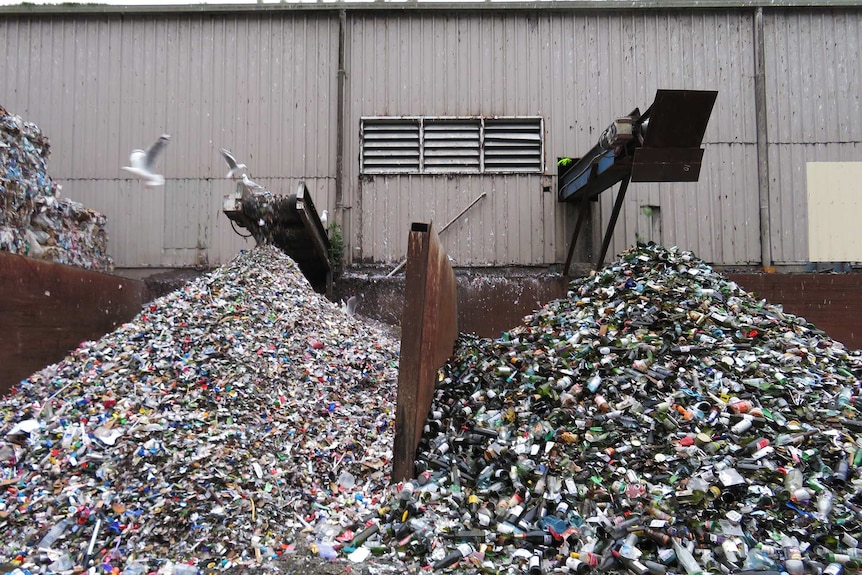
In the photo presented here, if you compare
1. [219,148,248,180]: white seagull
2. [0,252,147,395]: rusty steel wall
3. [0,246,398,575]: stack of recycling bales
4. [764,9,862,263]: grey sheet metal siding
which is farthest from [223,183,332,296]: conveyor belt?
[764,9,862,263]: grey sheet metal siding

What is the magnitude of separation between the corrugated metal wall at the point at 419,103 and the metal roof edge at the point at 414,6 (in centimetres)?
9

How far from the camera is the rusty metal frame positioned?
263 cm

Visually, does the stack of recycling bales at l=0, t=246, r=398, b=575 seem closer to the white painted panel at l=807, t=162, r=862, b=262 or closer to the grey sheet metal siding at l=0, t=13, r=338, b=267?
the grey sheet metal siding at l=0, t=13, r=338, b=267

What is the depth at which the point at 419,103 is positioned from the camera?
682 centimetres

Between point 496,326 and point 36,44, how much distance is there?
7544mm

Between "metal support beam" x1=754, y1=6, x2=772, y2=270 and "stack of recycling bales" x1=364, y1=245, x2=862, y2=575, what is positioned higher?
"metal support beam" x1=754, y1=6, x2=772, y2=270

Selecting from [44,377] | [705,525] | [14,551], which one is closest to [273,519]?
[14,551]

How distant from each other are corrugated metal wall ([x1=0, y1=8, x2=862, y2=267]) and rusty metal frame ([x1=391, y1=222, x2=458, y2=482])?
12.6 feet

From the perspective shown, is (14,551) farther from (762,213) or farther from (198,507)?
(762,213)

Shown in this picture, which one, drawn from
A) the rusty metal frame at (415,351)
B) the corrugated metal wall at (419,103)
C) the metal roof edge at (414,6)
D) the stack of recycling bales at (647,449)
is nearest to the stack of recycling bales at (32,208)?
the corrugated metal wall at (419,103)

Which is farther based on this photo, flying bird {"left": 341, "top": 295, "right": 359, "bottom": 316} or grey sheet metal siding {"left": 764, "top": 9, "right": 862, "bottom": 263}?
grey sheet metal siding {"left": 764, "top": 9, "right": 862, "bottom": 263}

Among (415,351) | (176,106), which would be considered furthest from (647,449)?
(176,106)

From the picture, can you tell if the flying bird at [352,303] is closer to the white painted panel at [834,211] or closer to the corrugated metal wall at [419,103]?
Result: the corrugated metal wall at [419,103]

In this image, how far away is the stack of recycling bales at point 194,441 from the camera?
218 centimetres
